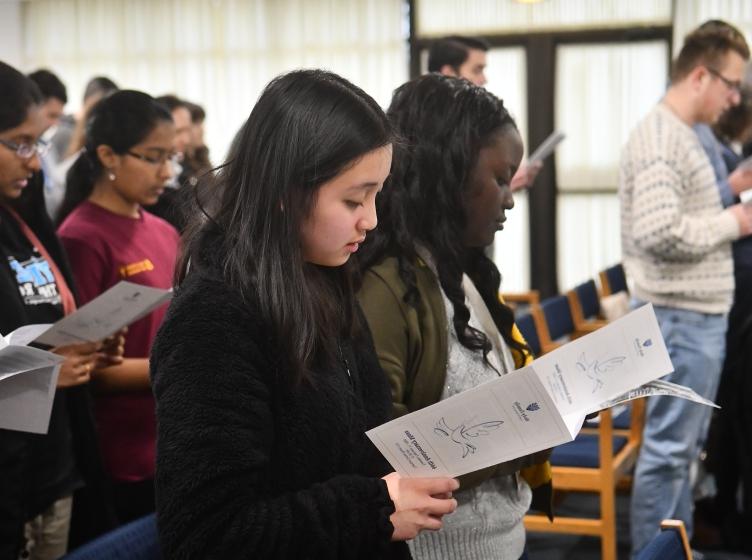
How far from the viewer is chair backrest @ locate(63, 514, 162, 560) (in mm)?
1330

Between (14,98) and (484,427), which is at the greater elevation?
(14,98)

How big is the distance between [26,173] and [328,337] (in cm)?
104

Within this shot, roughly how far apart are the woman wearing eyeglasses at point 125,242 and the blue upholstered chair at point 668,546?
4.12ft

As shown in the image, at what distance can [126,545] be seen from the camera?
54.7 inches

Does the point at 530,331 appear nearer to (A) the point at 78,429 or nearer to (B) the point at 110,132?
(B) the point at 110,132

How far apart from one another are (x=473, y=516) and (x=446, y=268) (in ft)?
1.33

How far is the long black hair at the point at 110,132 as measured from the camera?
2.48 meters

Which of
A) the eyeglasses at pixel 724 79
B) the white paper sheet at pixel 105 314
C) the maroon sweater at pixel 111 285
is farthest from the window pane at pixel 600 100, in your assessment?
the white paper sheet at pixel 105 314

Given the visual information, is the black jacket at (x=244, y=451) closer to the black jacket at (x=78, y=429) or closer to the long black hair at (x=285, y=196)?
the long black hair at (x=285, y=196)

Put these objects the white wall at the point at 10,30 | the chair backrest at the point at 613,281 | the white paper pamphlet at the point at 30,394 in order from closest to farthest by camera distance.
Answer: the white paper pamphlet at the point at 30,394, the chair backrest at the point at 613,281, the white wall at the point at 10,30

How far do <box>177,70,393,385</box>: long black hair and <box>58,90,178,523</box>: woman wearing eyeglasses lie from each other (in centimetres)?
113

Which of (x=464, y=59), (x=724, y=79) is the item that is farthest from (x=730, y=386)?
(x=464, y=59)

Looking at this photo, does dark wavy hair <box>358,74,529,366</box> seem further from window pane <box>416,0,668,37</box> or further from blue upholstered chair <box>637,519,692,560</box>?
window pane <box>416,0,668,37</box>

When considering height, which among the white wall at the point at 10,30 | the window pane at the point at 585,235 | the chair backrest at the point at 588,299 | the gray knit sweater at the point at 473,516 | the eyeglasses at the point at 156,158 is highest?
A: the white wall at the point at 10,30
